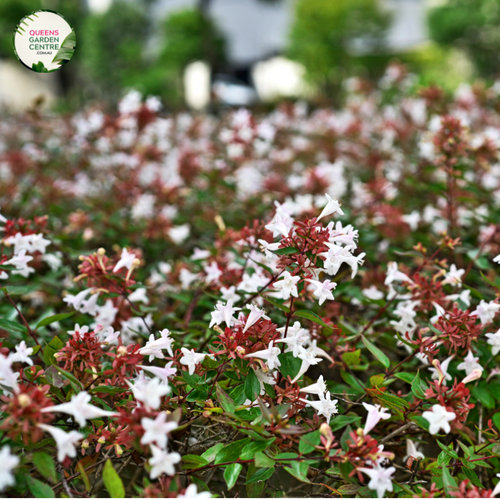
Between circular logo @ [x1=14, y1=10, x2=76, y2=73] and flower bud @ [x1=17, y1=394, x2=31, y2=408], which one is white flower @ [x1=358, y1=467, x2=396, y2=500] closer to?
flower bud @ [x1=17, y1=394, x2=31, y2=408]

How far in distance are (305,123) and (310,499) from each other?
4.14 metres

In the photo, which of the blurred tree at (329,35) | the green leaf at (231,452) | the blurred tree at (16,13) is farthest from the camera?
the blurred tree at (16,13)

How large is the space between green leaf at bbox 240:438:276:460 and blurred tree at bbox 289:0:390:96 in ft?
42.6

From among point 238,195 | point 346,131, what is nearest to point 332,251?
point 238,195

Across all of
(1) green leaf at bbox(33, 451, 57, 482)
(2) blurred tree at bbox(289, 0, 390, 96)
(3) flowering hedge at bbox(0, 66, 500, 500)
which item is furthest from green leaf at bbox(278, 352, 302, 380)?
(2) blurred tree at bbox(289, 0, 390, 96)

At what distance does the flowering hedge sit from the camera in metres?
0.87

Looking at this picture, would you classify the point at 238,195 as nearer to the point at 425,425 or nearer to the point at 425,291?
the point at 425,291

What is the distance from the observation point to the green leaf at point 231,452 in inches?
37.2

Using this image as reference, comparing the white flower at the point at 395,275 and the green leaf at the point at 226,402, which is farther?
the white flower at the point at 395,275

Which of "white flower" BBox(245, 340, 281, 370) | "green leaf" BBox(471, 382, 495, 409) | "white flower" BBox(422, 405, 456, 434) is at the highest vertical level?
"white flower" BBox(245, 340, 281, 370)

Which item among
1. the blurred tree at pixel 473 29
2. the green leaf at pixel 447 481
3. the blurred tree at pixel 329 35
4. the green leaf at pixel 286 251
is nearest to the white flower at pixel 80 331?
the green leaf at pixel 286 251

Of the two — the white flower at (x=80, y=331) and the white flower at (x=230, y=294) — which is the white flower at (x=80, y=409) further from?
the white flower at (x=230, y=294)

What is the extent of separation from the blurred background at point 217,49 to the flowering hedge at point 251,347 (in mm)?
9017

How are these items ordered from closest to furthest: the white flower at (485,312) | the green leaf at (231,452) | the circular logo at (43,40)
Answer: the green leaf at (231,452), the white flower at (485,312), the circular logo at (43,40)
